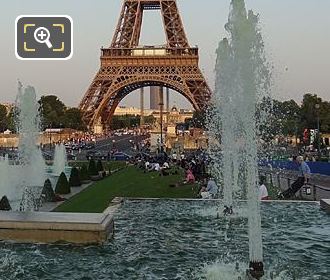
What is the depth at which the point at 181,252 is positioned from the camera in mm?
8719

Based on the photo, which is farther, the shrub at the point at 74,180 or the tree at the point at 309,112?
the tree at the point at 309,112

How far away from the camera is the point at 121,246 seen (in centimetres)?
912

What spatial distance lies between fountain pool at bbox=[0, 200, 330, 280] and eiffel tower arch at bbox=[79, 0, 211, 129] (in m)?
55.6

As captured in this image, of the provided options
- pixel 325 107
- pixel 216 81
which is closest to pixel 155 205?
pixel 216 81

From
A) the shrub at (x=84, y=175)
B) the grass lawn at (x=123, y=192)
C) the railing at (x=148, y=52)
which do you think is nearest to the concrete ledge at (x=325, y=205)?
the grass lawn at (x=123, y=192)

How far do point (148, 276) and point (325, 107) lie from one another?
59909mm

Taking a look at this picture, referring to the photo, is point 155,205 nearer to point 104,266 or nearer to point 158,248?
point 158,248

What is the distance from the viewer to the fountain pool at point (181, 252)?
24.9ft

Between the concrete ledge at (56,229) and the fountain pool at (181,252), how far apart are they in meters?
0.21

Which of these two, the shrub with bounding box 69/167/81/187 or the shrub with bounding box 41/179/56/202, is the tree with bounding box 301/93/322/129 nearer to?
the shrub with bounding box 69/167/81/187

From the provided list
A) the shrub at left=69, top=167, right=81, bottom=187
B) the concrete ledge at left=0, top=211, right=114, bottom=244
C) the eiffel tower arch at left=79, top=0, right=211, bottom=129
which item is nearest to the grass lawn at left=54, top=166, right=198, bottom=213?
the shrub at left=69, top=167, right=81, bottom=187

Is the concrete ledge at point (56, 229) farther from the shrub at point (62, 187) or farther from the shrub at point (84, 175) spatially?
the shrub at point (84, 175)

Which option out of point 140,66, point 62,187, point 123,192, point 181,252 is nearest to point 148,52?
point 140,66

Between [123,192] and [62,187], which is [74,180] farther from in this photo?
[123,192]
